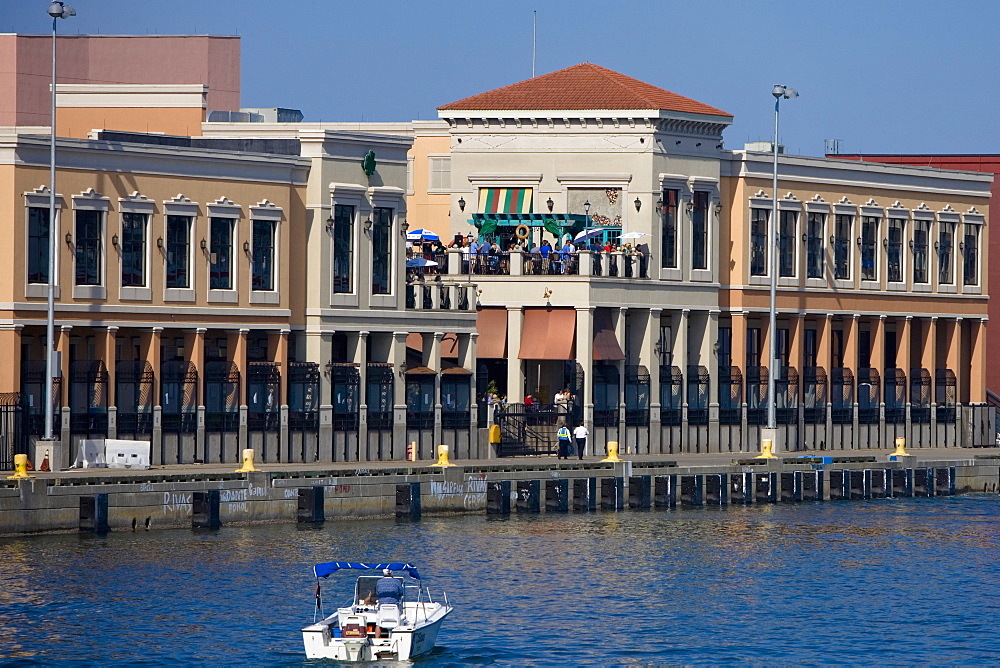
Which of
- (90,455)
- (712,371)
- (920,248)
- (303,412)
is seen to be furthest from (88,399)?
(920,248)

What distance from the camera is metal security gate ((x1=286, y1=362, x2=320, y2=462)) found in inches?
3314

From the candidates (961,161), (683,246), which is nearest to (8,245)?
(683,246)

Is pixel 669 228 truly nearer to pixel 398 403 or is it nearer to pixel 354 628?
pixel 398 403

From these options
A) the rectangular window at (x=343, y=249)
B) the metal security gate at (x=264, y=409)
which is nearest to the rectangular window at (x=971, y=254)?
the rectangular window at (x=343, y=249)

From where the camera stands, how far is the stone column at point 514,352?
95250 mm

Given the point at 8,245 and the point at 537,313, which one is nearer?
the point at 8,245

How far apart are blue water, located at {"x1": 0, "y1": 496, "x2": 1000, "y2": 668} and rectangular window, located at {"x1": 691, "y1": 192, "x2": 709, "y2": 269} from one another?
64.0ft

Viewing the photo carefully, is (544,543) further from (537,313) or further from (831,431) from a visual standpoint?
(831,431)

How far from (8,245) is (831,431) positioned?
4235 centimetres

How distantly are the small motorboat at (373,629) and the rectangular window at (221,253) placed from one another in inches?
1043

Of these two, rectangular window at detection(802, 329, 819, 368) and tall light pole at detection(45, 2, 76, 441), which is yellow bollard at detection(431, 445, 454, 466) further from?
rectangular window at detection(802, 329, 819, 368)

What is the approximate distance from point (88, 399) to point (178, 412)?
12.4ft

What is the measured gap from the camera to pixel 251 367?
83375mm

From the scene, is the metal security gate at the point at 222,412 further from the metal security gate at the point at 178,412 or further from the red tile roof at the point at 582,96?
the red tile roof at the point at 582,96
